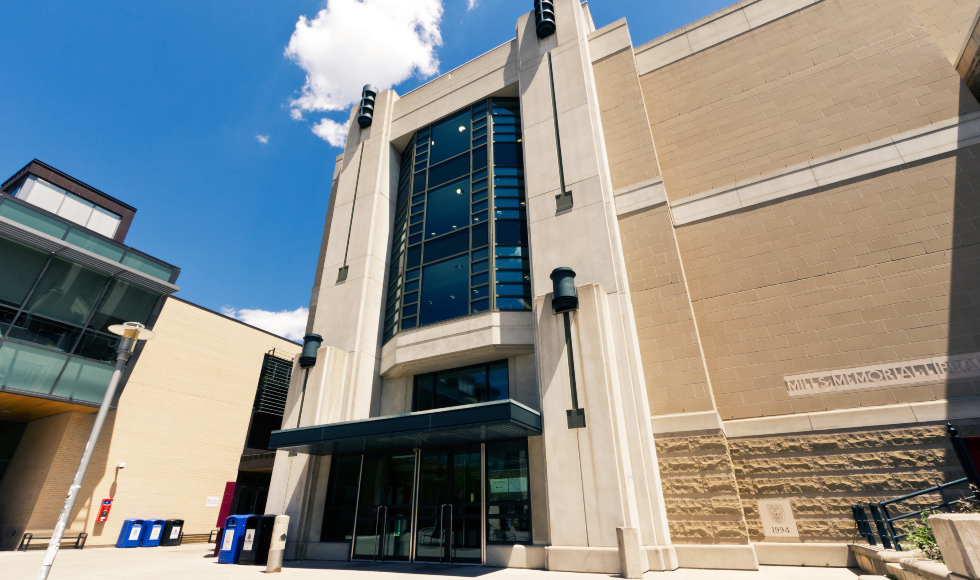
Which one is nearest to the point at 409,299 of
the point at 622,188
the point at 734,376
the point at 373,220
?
the point at 373,220

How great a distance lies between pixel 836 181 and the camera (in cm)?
1409

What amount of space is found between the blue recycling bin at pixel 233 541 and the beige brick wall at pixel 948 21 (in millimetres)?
26994

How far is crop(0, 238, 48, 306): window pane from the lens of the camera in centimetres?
1795

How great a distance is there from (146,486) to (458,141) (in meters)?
23.0

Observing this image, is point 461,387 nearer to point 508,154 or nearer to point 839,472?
point 508,154

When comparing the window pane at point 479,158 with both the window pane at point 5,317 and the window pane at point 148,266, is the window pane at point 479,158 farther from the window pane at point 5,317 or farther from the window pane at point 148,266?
the window pane at point 5,317

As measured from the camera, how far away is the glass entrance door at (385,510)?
1407cm

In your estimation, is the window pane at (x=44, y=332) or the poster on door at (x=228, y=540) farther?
the window pane at (x=44, y=332)

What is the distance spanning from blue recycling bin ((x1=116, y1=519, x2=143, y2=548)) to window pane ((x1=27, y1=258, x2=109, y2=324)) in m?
9.71

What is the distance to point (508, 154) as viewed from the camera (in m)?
18.6

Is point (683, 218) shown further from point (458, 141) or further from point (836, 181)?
point (458, 141)

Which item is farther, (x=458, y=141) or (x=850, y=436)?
(x=458, y=141)

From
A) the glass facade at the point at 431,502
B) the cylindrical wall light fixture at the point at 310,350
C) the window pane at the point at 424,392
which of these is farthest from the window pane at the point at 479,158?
the glass facade at the point at 431,502

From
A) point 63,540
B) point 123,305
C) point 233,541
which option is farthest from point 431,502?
point 123,305
